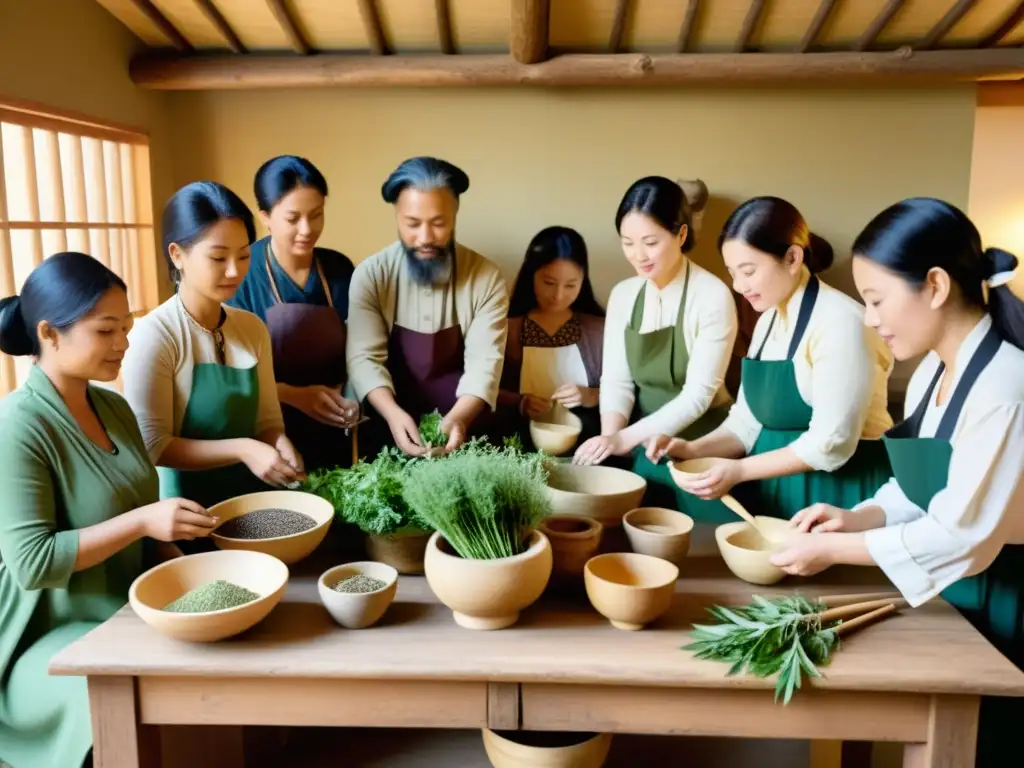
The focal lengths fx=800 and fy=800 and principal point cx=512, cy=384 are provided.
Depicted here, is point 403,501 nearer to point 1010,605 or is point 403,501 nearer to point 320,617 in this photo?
point 320,617

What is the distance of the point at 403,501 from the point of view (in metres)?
1.71

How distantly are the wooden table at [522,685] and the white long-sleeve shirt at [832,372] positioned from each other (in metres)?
0.65

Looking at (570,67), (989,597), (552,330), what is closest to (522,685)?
(989,597)

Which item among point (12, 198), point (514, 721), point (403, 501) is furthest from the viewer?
point (12, 198)

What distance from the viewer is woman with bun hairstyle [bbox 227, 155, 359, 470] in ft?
8.40

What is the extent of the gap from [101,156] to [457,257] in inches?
83.8

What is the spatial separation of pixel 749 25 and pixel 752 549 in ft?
10.2

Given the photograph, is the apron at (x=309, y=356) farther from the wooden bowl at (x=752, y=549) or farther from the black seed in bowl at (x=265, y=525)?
the wooden bowl at (x=752, y=549)

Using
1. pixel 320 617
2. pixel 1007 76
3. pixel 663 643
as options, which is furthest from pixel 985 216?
pixel 320 617

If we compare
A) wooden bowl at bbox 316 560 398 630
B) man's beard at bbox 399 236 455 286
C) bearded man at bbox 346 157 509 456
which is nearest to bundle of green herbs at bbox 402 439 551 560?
wooden bowl at bbox 316 560 398 630

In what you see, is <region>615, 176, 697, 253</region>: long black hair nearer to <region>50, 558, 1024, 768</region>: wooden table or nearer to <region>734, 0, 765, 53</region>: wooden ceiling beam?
<region>50, 558, 1024, 768</region>: wooden table

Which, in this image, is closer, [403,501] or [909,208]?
[909,208]

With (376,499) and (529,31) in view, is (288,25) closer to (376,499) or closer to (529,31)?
(529,31)

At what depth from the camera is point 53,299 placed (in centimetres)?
164
